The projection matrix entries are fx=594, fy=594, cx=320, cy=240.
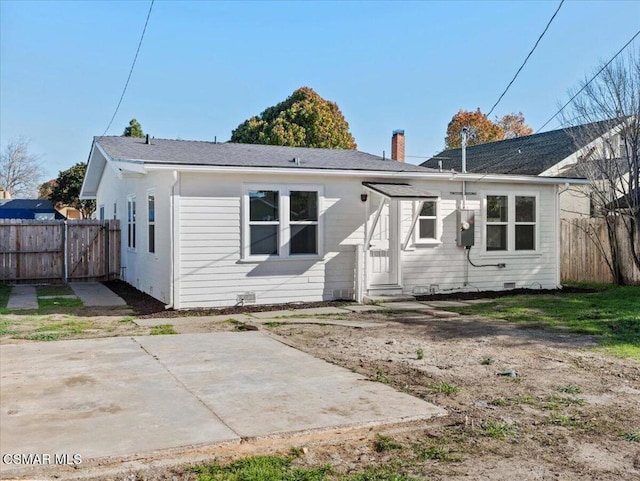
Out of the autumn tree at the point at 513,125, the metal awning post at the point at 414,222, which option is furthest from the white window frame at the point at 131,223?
the autumn tree at the point at 513,125

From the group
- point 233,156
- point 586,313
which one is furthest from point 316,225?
point 586,313

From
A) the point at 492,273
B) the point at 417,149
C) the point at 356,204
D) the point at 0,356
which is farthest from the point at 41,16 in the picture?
the point at 417,149

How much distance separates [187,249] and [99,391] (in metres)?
5.91

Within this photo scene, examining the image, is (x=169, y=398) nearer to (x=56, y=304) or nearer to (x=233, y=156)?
(x=56, y=304)

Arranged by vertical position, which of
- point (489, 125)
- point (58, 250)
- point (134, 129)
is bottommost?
point (58, 250)

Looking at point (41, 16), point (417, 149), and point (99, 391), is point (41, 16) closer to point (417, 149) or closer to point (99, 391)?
point (99, 391)

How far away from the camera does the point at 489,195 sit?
14391mm

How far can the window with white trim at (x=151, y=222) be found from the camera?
13085 mm

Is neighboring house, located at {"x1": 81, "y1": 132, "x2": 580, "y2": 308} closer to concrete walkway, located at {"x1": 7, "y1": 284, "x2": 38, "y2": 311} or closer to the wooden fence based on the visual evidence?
the wooden fence

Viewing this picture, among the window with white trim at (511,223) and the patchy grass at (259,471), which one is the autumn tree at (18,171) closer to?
the window with white trim at (511,223)

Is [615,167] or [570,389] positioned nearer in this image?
[570,389]

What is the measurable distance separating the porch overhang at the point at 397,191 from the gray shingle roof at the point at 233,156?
39cm

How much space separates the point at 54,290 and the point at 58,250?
7.83 ft

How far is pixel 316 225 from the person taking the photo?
1245 cm
